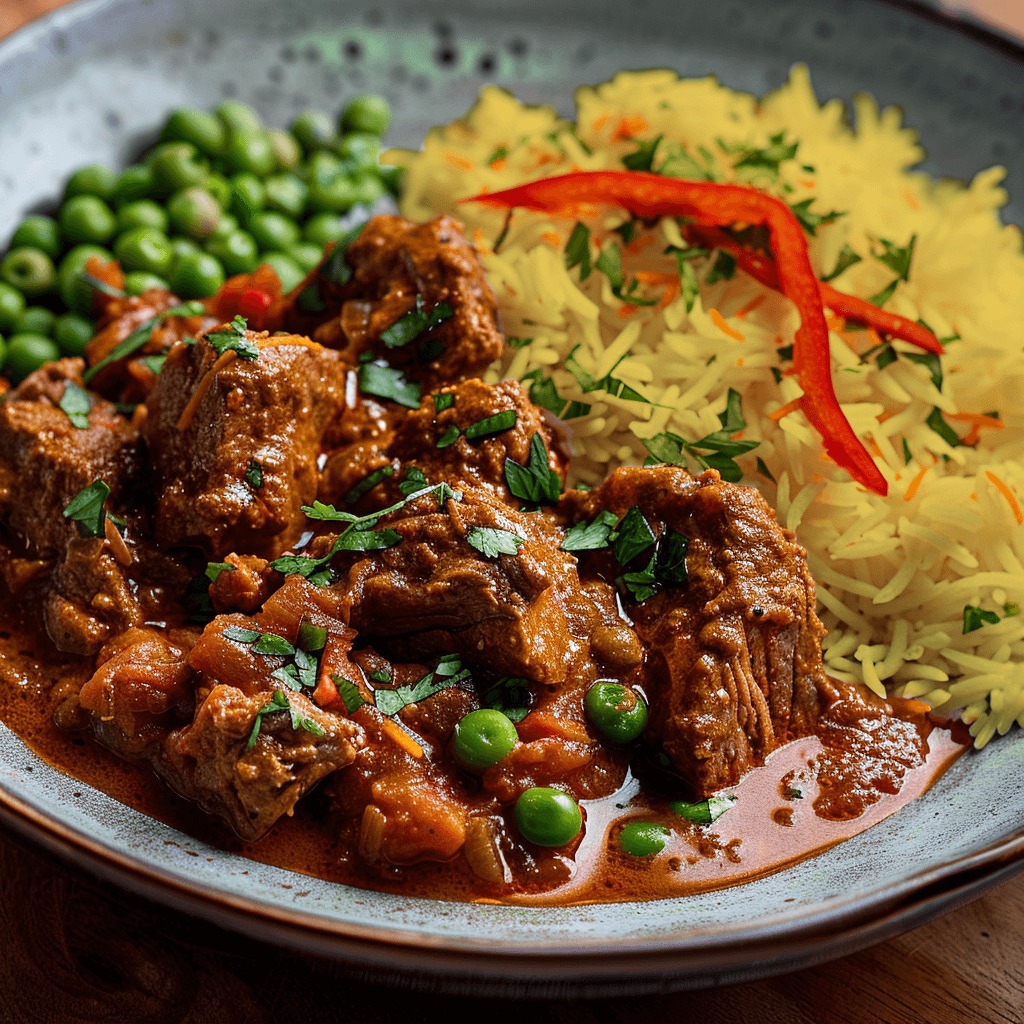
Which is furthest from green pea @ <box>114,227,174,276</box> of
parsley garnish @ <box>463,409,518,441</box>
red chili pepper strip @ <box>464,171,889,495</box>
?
parsley garnish @ <box>463,409,518,441</box>

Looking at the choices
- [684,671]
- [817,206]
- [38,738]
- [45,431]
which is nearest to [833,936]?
[684,671]

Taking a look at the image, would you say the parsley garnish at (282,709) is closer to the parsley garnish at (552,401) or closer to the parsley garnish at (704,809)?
the parsley garnish at (704,809)

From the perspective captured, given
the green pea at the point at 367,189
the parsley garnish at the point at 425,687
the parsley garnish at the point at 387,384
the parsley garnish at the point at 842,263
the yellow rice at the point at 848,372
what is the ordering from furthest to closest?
the green pea at the point at 367,189, the parsley garnish at the point at 842,263, the parsley garnish at the point at 387,384, the yellow rice at the point at 848,372, the parsley garnish at the point at 425,687

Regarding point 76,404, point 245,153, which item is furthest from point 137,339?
point 245,153

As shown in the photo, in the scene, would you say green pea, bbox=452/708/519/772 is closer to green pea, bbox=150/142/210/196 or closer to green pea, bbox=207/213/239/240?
green pea, bbox=207/213/239/240

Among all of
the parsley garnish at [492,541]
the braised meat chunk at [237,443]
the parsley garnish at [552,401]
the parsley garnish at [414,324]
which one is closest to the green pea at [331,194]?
the parsley garnish at [414,324]
